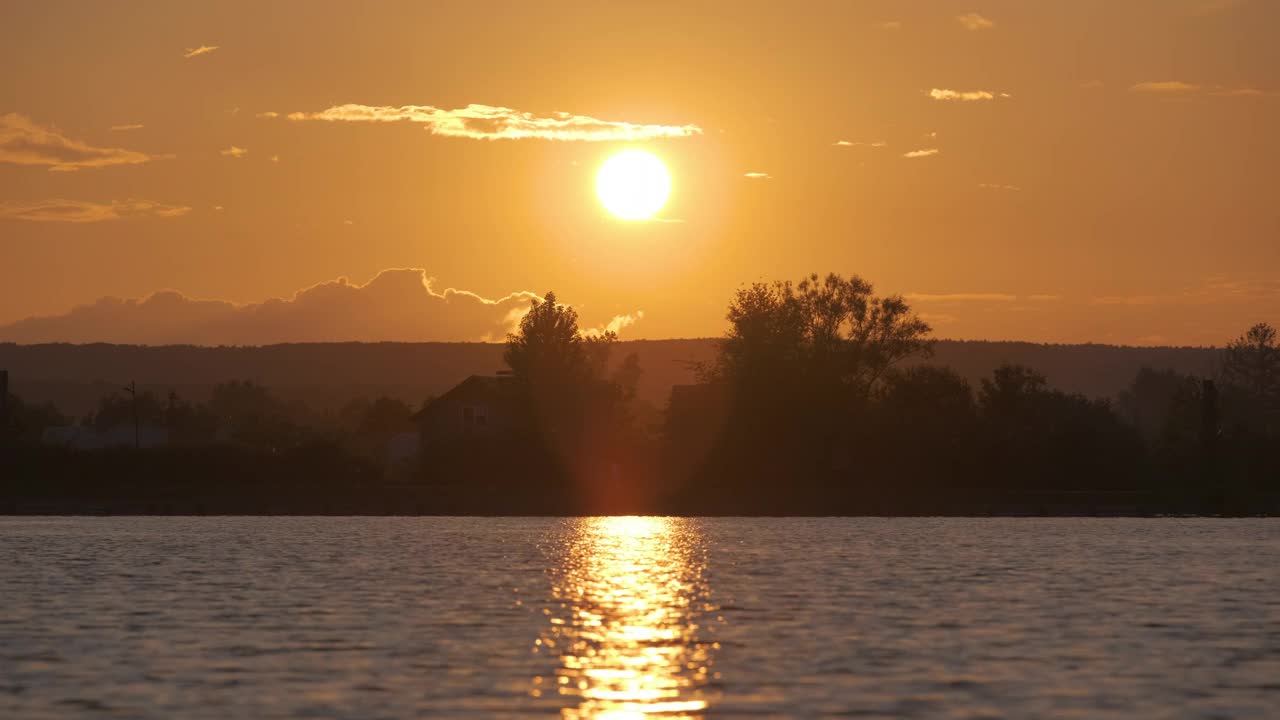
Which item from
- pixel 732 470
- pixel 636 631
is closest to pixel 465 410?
pixel 732 470

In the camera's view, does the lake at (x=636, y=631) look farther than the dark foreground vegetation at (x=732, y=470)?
No

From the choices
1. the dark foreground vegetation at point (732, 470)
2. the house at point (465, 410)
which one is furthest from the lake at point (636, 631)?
the house at point (465, 410)

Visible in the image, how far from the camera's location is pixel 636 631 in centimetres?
3859

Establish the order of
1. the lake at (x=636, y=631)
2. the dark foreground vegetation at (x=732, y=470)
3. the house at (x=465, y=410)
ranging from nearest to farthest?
the lake at (x=636, y=631) < the dark foreground vegetation at (x=732, y=470) < the house at (x=465, y=410)

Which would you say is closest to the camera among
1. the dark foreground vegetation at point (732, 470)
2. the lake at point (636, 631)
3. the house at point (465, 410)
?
the lake at point (636, 631)

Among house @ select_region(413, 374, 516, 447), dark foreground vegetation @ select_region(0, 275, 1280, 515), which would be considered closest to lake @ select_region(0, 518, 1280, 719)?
dark foreground vegetation @ select_region(0, 275, 1280, 515)

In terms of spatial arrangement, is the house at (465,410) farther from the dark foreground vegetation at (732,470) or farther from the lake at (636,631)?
the lake at (636,631)

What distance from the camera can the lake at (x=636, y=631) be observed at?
88.7 ft

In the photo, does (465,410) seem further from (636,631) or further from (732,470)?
(636,631)

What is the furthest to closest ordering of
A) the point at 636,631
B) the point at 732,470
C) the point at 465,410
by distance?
the point at 465,410 → the point at 732,470 → the point at 636,631

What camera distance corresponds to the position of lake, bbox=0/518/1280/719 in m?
27.0

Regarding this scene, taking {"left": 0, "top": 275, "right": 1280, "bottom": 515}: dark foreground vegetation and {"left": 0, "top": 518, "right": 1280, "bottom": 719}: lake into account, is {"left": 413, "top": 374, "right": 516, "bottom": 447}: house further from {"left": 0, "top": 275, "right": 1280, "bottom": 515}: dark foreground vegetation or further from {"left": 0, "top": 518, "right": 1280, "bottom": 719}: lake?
{"left": 0, "top": 518, "right": 1280, "bottom": 719}: lake

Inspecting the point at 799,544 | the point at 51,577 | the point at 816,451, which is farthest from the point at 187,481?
the point at 51,577

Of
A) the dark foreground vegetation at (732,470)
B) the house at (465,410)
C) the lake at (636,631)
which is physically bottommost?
Result: the lake at (636,631)
